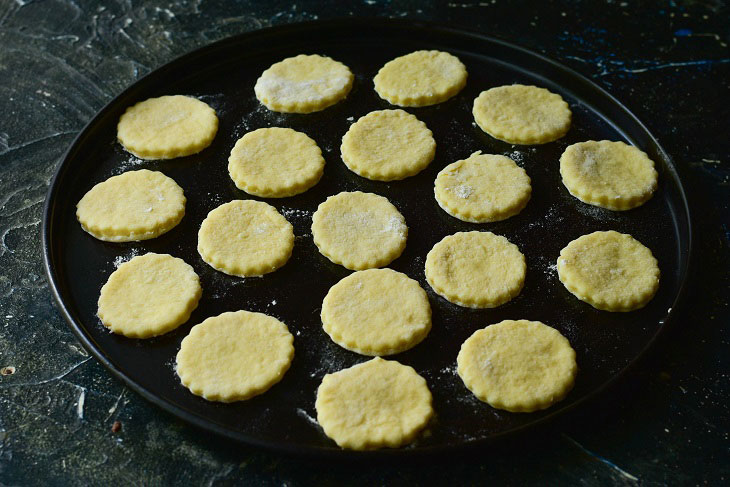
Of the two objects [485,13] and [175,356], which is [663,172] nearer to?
[485,13]

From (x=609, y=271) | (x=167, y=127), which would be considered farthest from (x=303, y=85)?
(x=609, y=271)

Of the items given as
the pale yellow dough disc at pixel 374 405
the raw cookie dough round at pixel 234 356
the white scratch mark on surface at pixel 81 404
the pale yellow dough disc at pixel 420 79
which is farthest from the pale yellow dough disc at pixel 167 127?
the pale yellow dough disc at pixel 374 405

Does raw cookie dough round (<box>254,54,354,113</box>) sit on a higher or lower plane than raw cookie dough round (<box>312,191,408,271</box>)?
higher

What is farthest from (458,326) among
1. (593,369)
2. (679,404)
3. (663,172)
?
(663,172)

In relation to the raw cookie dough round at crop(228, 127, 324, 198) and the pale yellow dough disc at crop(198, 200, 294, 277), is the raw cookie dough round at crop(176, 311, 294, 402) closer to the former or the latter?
the pale yellow dough disc at crop(198, 200, 294, 277)

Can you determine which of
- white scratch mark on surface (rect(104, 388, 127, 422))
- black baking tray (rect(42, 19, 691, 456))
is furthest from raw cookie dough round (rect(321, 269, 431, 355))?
white scratch mark on surface (rect(104, 388, 127, 422))
